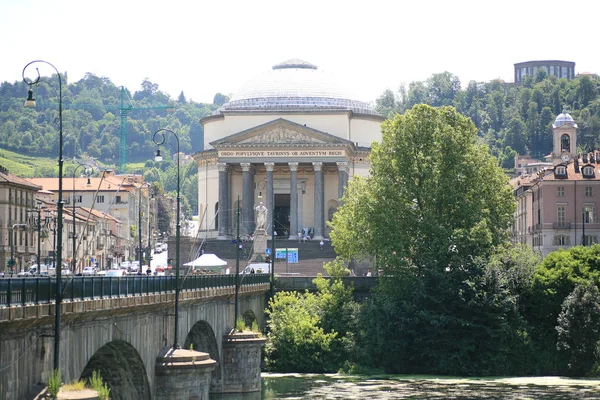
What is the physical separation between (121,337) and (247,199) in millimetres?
77192

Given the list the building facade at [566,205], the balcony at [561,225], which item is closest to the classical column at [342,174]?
the building facade at [566,205]

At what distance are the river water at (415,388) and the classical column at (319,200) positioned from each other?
46348mm

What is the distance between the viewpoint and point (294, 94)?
12531 centimetres

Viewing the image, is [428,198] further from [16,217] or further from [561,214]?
[561,214]

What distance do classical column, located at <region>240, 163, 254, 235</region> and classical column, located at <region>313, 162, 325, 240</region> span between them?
6.00m

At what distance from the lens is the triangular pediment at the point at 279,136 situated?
11494cm

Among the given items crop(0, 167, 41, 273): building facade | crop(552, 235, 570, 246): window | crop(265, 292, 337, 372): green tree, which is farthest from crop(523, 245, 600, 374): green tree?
crop(552, 235, 570, 246): window

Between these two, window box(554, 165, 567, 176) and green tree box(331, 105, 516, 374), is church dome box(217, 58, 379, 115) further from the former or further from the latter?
green tree box(331, 105, 516, 374)

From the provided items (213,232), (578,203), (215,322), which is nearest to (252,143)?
(213,232)

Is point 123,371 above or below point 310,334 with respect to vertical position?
above

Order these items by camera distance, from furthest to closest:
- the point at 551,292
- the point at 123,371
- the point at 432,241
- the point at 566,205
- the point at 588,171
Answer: the point at 566,205 → the point at 588,171 → the point at 432,241 → the point at 551,292 → the point at 123,371

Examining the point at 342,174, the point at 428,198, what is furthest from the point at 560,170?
the point at 428,198

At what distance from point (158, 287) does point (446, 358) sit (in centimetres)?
2710

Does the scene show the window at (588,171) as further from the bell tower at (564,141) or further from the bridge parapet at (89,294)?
the bridge parapet at (89,294)
